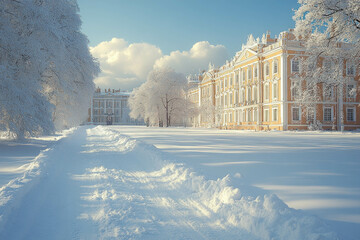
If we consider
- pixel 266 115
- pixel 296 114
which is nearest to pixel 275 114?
pixel 266 115

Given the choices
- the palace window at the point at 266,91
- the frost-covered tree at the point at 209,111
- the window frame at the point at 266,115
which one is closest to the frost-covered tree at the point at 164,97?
the frost-covered tree at the point at 209,111

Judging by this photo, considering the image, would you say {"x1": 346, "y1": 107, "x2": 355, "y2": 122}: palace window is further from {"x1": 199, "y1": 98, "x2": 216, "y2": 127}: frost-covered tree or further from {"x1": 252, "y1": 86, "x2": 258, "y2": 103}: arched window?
{"x1": 199, "y1": 98, "x2": 216, "y2": 127}: frost-covered tree

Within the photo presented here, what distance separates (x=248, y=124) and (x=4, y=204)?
1755 inches

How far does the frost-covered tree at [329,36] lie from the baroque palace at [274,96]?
16084 mm

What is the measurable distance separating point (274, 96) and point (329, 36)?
83.0ft

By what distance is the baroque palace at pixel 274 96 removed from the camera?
1489 inches

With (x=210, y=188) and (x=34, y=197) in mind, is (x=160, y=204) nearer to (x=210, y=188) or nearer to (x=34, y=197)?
(x=210, y=188)

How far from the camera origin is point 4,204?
4352 millimetres

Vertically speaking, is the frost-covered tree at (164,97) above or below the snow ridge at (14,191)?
above

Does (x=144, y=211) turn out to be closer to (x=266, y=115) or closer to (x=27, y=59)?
(x=27, y=59)

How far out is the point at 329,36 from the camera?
15773 millimetres

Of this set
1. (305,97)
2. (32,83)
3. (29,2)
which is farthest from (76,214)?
(305,97)

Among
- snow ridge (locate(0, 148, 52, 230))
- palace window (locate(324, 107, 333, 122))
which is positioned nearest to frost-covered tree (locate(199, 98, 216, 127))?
palace window (locate(324, 107, 333, 122))

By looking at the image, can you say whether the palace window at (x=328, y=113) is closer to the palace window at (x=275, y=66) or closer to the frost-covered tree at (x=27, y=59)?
the palace window at (x=275, y=66)
